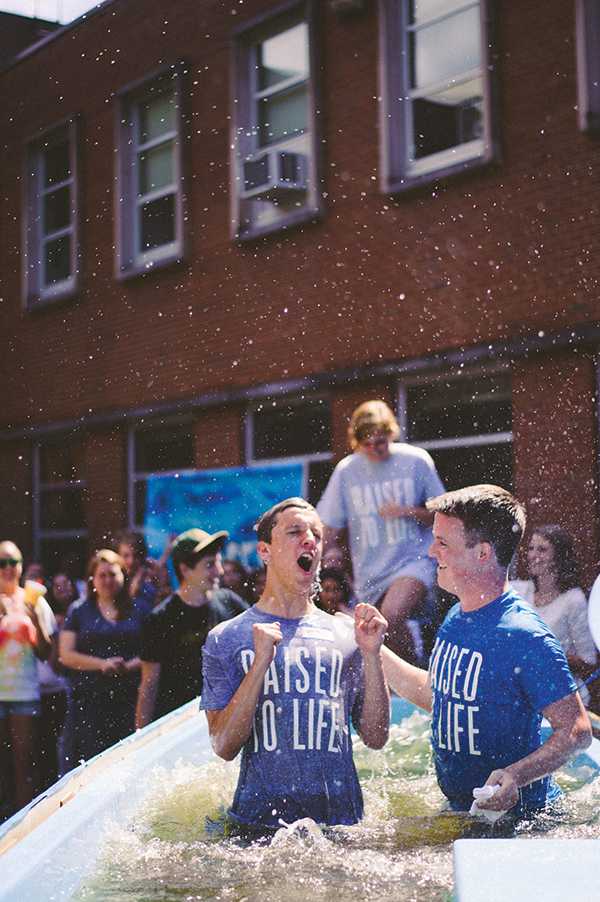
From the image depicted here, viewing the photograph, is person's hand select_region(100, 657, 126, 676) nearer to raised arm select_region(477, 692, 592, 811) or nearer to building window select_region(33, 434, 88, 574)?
raised arm select_region(477, 692, 592, 811)

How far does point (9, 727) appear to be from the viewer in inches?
270

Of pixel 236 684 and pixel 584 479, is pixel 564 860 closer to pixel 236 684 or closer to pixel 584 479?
pixel 236 684

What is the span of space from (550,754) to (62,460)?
1072cm

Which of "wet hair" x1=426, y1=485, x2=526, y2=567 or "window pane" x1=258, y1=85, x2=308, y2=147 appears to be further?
"window pane" x1=258, y1=85, x2=308, y2=147

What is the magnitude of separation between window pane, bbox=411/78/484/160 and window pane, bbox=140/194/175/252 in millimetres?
3369

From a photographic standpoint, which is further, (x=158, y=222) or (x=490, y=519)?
(x=158, y=222)

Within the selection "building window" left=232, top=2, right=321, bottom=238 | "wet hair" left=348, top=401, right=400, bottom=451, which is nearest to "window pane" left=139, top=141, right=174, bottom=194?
"building window" left=232, top=2, right=321, bottom=238

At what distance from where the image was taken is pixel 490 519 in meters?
3.59

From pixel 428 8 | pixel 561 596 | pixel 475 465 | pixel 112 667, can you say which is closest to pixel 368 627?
pixel 561 596

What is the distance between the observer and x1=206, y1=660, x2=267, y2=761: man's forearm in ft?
11.2

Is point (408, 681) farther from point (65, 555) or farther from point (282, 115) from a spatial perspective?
point (65, 555)

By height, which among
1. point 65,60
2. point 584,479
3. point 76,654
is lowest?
point 76,654

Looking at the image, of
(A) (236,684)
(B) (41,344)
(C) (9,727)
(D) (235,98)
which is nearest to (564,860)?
(A) (236,684)

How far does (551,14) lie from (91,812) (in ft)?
21.1
